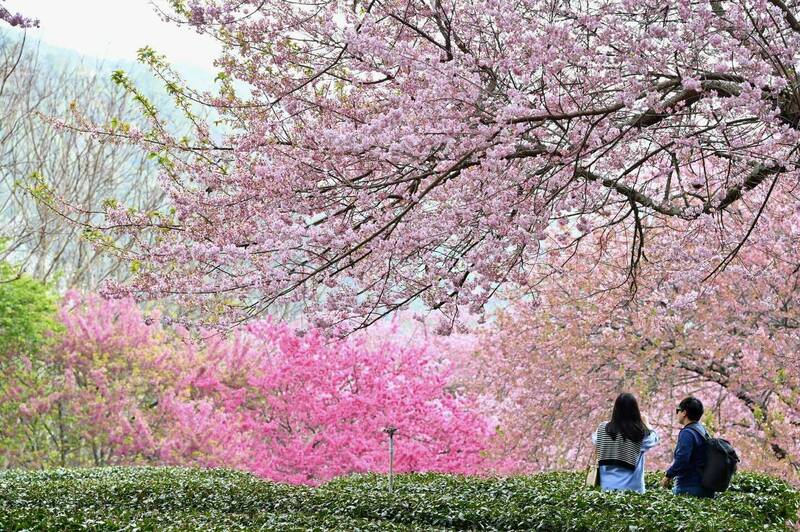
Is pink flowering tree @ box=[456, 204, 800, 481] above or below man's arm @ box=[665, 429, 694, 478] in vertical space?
above

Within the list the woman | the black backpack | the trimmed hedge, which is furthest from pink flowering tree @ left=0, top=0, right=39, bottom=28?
the black backpack

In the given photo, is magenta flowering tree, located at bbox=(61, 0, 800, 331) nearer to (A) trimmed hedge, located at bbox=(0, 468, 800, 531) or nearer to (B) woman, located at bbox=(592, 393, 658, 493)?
(B) woman, located at bbox=(592, 393, 658, 493)

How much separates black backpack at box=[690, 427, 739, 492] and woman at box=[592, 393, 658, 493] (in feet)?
1.28

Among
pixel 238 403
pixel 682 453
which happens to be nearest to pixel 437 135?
pixel 682 453

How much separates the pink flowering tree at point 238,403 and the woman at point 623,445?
562 cm

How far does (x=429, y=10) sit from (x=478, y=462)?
930 cm

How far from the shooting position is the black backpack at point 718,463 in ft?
21.6

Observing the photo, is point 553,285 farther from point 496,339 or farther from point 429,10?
point 429,10

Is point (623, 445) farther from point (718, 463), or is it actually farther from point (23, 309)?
point (23, 309)

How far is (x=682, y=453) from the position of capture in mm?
6652

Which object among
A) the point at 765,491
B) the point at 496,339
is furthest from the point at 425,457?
the point at 765,491

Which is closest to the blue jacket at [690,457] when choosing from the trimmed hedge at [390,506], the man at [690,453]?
the man at [690,453]

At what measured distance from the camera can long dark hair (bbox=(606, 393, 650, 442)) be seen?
6.71 m

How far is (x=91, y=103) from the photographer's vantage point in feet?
84.7
